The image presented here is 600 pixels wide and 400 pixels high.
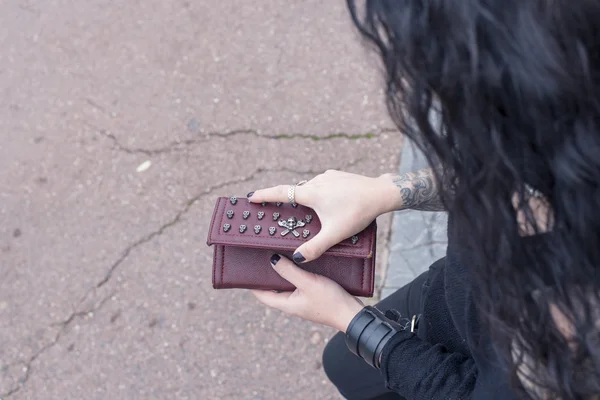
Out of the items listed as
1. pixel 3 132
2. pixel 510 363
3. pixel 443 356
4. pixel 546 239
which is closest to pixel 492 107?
pixel 546 239

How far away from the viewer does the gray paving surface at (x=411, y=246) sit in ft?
8.21

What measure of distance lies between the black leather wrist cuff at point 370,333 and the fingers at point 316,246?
0.19 metres

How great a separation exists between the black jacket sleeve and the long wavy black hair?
215 mm

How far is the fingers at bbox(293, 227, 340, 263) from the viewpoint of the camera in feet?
4.63

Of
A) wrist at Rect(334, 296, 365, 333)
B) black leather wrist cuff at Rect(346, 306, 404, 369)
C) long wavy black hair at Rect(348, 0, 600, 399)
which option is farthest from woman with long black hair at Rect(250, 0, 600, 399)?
wrist at Rect(334, 296, 365, 333)

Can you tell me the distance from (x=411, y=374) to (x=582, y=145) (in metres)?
0.67

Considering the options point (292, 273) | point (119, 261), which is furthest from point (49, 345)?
point (292, 273)

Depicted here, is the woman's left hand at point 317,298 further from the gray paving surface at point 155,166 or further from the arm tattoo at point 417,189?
the gray paving surface at point 155,166

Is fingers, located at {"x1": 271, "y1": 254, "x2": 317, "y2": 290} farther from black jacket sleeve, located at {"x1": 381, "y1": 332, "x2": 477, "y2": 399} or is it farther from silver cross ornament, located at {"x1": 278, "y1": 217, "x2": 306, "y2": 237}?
black jacket sleeve, located at {"x1": 381, "y1": 332, "x2": 477, "y2": 399}

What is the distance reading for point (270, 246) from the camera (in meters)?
1.45

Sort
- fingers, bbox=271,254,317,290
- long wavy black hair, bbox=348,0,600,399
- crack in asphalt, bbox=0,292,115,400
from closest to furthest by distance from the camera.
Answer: long wavy black hair, bbox=348,0,600,399 < fingers, bbox=271,254,317,290 < crack in asphalt, bbox=0,292,115,400

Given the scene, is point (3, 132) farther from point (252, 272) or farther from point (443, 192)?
point (443, 192)

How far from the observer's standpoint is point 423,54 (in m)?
0.92

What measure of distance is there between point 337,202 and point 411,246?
3.92 feet
